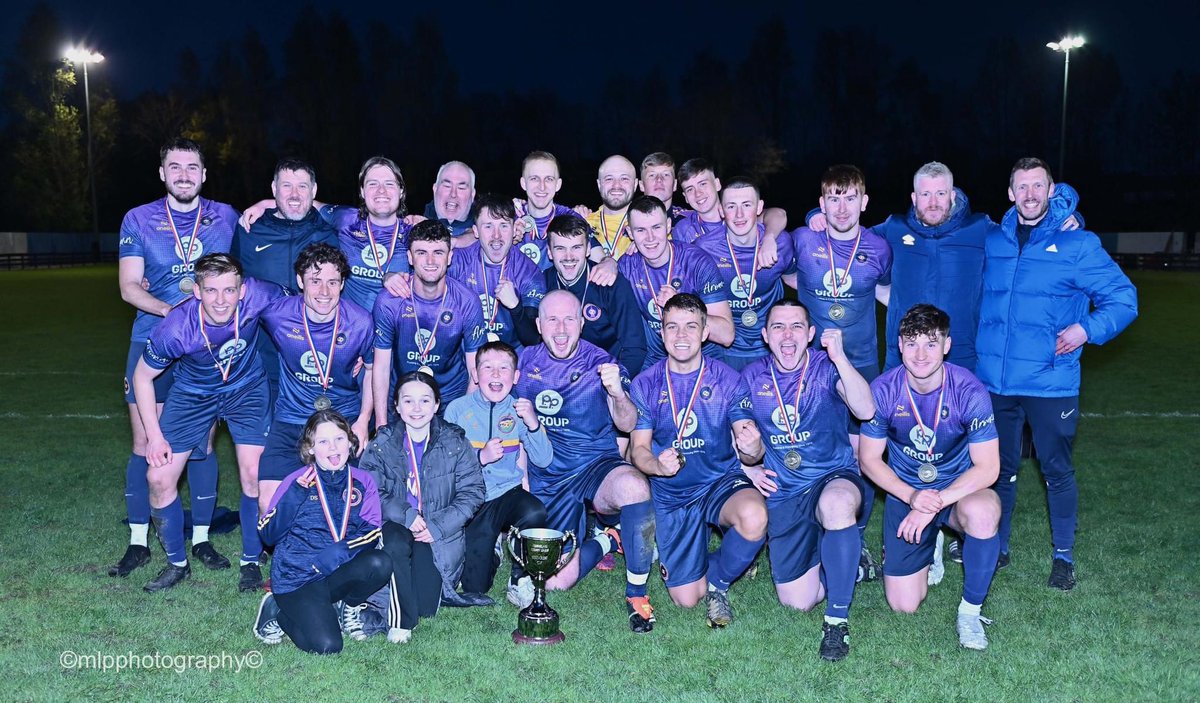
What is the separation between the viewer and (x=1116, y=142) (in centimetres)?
5378

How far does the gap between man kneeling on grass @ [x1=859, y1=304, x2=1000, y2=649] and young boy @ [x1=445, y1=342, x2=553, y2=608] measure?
1561 mm

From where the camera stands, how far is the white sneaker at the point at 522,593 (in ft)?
15.8

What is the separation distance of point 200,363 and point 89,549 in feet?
4.16

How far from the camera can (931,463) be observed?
469 centimetres

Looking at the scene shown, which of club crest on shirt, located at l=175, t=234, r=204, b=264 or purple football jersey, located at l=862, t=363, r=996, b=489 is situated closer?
purple football jersey, located at l=862, t=363, r=996, b=489

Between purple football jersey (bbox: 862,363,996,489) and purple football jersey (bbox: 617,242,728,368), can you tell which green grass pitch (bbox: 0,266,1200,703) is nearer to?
purple football jersey (bbox: 862,363,996,489)

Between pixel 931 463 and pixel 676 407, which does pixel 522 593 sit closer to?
pixel 676 407

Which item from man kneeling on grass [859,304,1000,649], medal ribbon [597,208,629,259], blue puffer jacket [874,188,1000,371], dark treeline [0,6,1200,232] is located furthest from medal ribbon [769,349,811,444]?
dark treeline [0,6,1200,232]

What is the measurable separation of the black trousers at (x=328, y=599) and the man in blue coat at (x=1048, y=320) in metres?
3.07

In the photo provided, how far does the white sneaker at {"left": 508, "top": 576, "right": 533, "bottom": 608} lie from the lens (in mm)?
4801

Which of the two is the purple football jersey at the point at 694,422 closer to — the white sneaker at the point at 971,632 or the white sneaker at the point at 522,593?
the white sneaker at the point at 522,593

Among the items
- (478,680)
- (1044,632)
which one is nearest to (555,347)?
(478,680)

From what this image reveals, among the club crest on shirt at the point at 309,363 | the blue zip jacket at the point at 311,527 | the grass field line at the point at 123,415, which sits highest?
the club crest on shirt at the point at 309,363

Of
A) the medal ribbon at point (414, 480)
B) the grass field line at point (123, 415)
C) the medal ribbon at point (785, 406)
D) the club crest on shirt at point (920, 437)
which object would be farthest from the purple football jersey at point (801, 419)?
the grass field line at point (123, 415)
